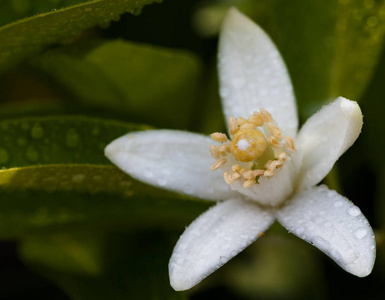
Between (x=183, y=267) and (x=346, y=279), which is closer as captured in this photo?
(x=183, y=267)

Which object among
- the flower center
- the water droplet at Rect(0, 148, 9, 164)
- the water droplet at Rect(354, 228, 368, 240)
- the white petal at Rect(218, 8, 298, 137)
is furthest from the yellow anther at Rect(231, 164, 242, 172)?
the water droplet at Rect(0, 148, 9, 164)

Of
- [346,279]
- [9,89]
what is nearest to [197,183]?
[346,279]

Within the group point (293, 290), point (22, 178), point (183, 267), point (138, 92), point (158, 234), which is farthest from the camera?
point (293, 290)

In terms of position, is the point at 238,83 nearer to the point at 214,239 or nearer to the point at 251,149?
the point at 251,149

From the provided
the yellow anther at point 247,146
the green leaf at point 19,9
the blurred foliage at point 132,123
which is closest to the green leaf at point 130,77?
the blurred foliage at point 132,123

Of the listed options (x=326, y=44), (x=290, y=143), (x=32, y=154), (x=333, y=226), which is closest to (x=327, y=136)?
(x=290, y=143)

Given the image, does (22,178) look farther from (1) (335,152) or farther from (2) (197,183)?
(1) (335,152)

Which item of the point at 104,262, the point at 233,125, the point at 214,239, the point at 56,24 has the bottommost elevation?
the point at 104,262
